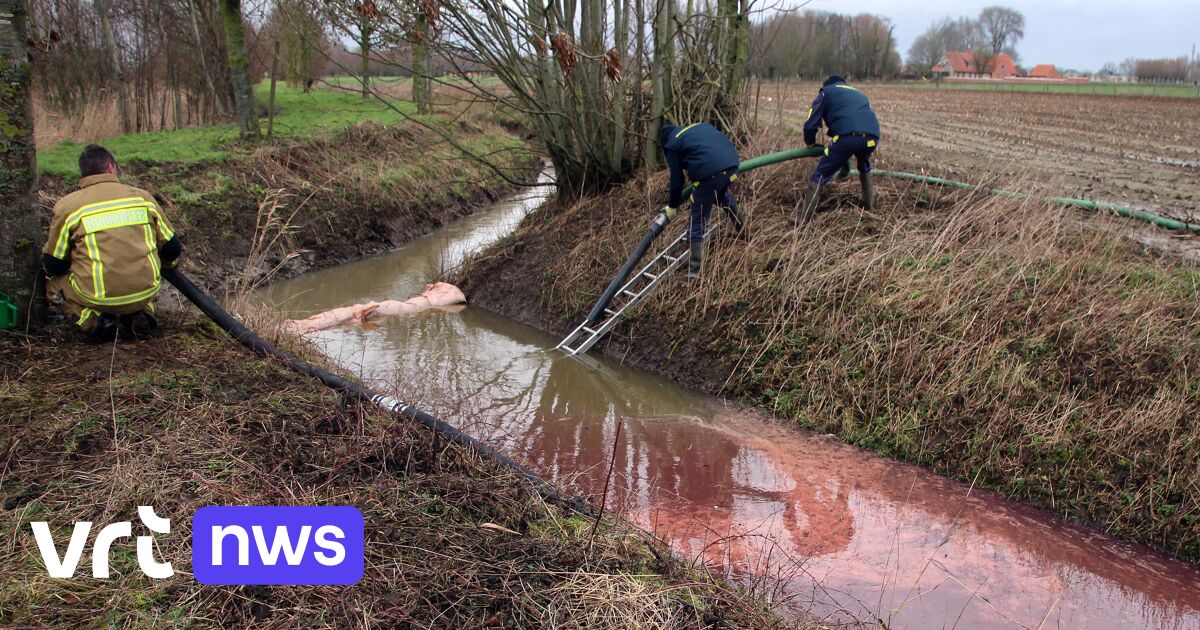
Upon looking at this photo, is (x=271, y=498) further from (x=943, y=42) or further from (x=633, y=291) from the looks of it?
(x=943, y=42)

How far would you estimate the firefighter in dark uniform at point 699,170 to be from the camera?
8039 mm

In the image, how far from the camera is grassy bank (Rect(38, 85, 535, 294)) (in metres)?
11.0

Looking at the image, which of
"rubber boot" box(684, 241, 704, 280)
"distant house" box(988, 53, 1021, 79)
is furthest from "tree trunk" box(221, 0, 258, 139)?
"distant house" box(988, 53, 1021, 79)

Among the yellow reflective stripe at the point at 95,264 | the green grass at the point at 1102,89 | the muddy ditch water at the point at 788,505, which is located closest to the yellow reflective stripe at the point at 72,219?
the yellow reflective stripe at the point at 95,264

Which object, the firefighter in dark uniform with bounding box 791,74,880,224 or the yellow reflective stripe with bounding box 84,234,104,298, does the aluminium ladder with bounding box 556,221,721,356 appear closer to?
the firefighter in dark uniform with bounding box 791,74,880,224

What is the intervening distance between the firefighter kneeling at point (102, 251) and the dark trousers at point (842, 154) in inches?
241

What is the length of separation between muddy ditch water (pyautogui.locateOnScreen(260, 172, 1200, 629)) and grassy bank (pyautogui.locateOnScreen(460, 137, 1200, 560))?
28 cm

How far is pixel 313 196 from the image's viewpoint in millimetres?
13141

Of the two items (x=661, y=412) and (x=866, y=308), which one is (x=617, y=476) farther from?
(x=866, y=308)

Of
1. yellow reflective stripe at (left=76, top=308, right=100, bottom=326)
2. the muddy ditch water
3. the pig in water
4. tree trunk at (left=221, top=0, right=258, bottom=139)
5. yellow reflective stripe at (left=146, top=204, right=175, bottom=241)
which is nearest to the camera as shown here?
the muddy ditch water

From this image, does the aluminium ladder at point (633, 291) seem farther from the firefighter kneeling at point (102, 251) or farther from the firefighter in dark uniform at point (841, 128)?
the firefighter kneeling at point (102, 251)

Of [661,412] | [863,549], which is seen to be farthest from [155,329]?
[863,549]

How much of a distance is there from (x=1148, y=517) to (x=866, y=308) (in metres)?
2.70

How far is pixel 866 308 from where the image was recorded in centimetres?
730
